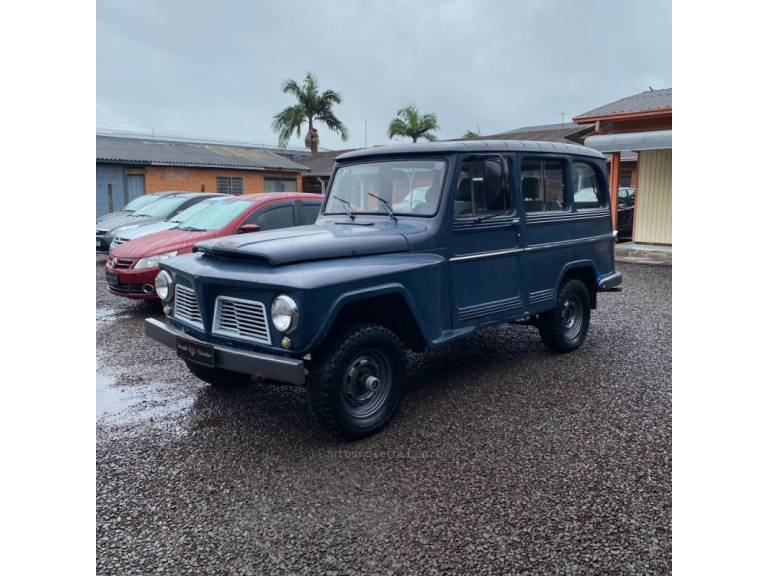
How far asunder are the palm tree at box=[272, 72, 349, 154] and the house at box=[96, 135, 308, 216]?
7.02m

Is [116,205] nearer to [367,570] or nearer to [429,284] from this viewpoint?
[429,284]

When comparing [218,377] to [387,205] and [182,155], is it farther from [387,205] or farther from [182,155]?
[182,155]

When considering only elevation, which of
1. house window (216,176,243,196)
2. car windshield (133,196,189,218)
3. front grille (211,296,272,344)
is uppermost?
house window (216,176,243,196)

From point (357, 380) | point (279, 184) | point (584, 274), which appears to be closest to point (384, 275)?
point (357, 380)

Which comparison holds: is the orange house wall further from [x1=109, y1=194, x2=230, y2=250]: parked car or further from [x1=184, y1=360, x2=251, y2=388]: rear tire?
[x1=184, y1=360, x2=251, y2=388]: rear tire

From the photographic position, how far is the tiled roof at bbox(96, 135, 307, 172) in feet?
72.9

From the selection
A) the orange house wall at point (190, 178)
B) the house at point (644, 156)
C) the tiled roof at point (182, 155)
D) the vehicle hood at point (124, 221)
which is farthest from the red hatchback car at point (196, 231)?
the orange house wall at point (190, 178)

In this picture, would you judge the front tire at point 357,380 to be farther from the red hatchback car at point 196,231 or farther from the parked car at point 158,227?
the parked car at point 158,227


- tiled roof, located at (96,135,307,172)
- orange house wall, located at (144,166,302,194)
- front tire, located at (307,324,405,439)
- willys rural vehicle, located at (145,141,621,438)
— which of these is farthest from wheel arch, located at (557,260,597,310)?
tiled roof, located at (96,135,307,172)

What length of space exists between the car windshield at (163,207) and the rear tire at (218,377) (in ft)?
25.3

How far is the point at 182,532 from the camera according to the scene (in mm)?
3221

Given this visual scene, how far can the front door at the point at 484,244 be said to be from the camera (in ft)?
A: 16.2

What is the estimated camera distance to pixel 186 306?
14.9ft

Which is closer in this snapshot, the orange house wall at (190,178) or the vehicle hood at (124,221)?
the vehicle hood at (124,221)
